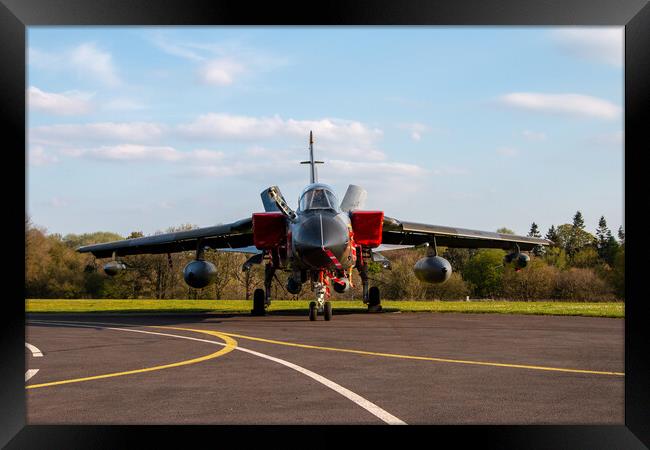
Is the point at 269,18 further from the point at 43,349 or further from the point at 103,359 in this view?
the point at 43,349

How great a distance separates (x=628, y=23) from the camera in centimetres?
606

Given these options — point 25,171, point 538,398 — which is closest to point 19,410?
point 25,171

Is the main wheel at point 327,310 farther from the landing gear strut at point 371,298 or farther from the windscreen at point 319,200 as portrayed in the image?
the landing gear strut at point 371,298

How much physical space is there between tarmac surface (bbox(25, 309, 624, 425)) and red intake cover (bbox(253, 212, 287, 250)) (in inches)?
211

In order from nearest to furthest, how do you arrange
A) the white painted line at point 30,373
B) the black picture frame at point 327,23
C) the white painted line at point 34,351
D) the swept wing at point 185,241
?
the black picture frame at point 327,23, the white painted line at point 30,373, the white painted line at point 34,351, the swept wing at point 185,241

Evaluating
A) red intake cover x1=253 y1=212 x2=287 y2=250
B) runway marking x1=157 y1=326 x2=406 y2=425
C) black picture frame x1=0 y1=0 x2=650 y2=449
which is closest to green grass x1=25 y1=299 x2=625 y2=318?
red intake cover x1=253 y1=212 x2=287 y2=250

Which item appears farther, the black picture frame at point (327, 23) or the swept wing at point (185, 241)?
the swept wing at point (185, 241)

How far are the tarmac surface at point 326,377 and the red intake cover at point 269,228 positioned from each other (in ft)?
17.6

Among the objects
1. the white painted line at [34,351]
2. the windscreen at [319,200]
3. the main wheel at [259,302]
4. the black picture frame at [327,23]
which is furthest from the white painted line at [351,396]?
the main wheel at [259,302]

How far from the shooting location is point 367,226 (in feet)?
65.5

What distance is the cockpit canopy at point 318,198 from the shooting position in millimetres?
17953

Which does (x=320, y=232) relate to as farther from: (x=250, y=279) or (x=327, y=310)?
(x=250, y=279)

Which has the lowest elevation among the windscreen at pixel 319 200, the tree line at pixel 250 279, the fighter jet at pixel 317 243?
the tree line at pixel 250 279

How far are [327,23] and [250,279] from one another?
52.3 metres
